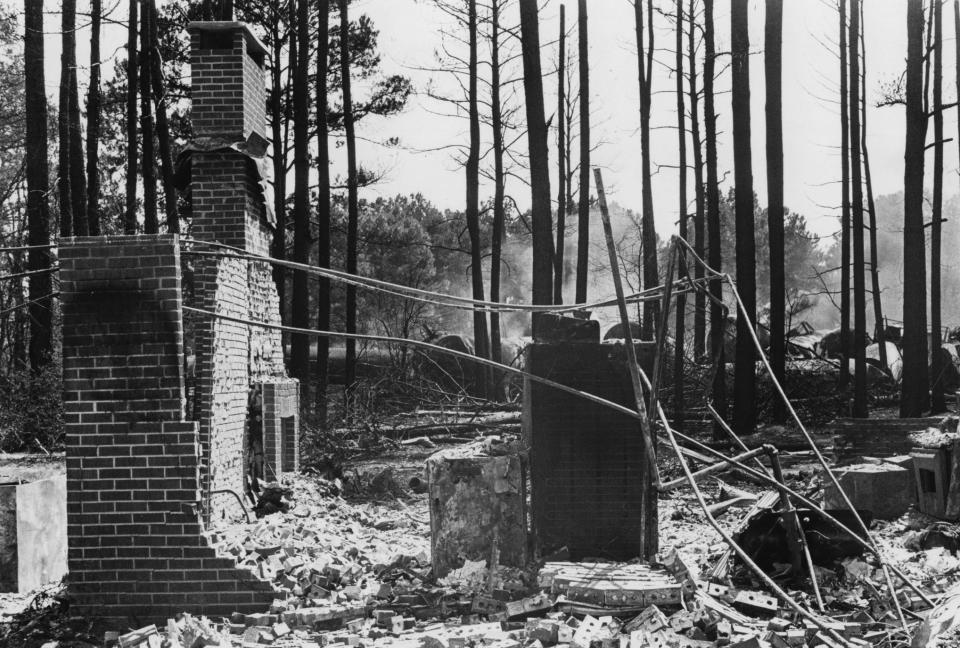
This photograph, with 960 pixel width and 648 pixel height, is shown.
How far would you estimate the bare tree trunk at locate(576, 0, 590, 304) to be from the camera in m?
22.2

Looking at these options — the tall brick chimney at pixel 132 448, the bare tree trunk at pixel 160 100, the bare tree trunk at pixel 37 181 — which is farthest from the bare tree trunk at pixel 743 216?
the bare tree trunk at pixel 37 181

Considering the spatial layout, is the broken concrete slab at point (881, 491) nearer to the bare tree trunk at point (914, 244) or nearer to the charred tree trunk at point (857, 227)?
the bare tree trunk at point (914, 244)

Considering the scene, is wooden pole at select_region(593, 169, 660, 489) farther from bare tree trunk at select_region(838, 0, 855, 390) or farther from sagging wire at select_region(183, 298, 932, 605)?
bare tree trunk at select_region(838, 0, 855, 390)

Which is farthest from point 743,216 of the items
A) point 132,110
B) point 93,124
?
point 93,124

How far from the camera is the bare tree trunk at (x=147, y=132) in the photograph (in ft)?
61.3

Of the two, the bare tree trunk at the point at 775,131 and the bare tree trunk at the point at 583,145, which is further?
the bare tree trunk at the point at 583,145

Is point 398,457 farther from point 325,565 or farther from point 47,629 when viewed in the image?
point 47,629

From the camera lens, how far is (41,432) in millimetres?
16953

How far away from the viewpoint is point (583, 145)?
23234 millimetres

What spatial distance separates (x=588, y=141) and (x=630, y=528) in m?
17.0

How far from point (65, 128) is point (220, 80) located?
12172 millimetres

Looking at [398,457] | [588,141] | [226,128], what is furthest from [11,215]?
[226,128]

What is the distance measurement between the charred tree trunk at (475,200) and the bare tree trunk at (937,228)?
10290 mm

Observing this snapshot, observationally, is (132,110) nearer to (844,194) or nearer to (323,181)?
(323,181)
